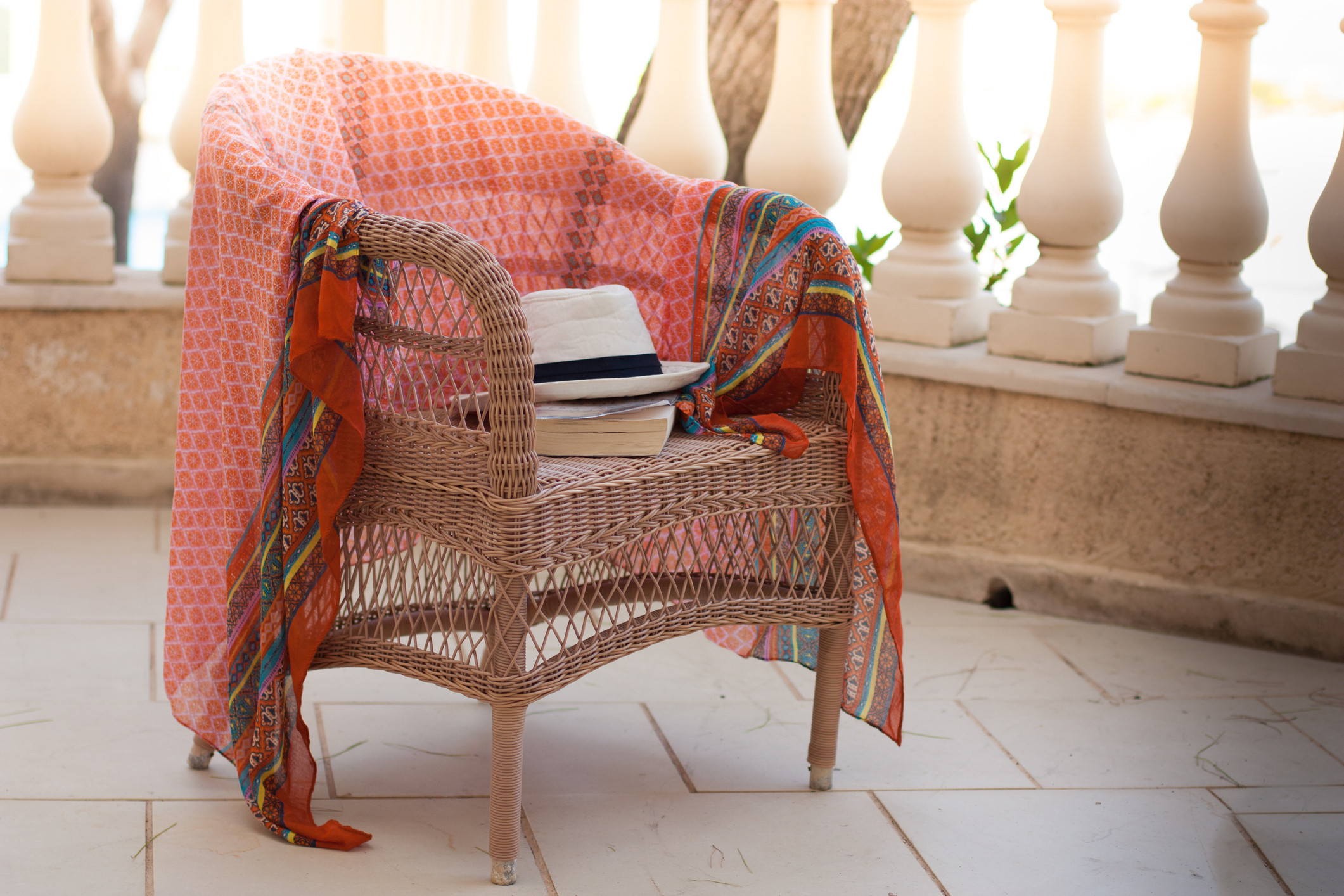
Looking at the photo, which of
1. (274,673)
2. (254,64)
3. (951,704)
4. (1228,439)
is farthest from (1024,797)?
(254,64)

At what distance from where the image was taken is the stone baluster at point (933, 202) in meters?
2.79

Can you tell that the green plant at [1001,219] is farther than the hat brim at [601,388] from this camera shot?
Yes

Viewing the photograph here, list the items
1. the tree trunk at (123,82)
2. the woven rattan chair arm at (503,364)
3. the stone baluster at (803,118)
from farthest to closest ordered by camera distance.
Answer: the tree trunk at (123,82), the stone baluster at (803,118), the woven rattan chair arm at (503,364)

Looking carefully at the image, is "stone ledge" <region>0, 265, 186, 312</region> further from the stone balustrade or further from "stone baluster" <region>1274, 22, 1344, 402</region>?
"stone baluster" <region>1274, 22, 1344, 402</region>

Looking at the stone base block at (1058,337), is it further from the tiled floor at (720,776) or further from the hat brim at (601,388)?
the hat brim at (601,388)

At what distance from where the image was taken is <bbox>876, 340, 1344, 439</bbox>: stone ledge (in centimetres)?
244

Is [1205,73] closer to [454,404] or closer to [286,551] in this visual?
[454,404]

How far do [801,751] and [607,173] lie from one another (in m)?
0.93

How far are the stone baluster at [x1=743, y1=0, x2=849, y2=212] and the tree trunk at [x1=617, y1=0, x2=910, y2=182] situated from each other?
0.49 meters

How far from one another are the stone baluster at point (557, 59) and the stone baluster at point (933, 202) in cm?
70

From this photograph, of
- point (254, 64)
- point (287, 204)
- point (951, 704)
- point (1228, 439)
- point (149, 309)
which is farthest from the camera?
point (149, 309)

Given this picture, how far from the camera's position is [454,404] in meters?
1.74

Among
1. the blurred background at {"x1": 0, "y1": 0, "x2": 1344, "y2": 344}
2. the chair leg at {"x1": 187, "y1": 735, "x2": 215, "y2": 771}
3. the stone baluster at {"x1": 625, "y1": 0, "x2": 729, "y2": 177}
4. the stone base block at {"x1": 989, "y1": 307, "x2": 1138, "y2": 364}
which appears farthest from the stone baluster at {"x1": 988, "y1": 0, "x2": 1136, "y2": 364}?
the blurred background at {"x1": 0, "y1": 0, "x2": 1344, "y2": 344}

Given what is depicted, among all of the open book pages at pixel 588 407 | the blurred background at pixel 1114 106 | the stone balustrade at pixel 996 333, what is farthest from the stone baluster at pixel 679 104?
the blurred background at pixel 1114 106
